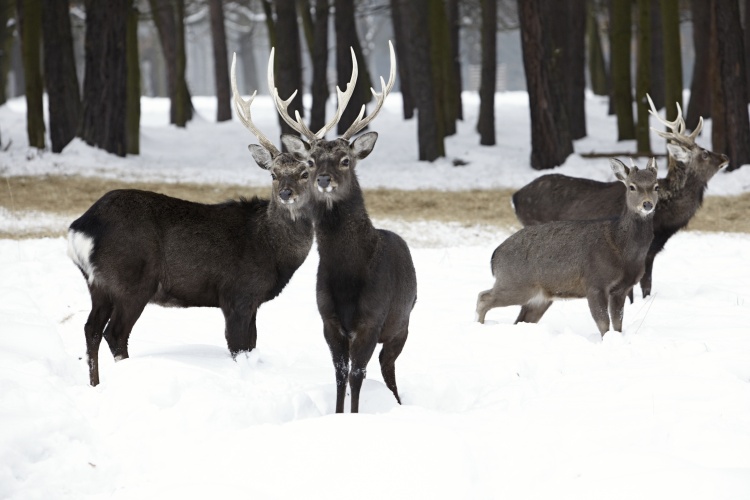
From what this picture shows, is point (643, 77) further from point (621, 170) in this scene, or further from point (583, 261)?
point (583, 261)

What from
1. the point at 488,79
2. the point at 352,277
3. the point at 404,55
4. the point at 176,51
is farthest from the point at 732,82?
the point at 176,51

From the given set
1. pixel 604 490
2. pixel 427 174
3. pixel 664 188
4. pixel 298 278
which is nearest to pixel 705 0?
pixel 427 174

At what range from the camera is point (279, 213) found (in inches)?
269

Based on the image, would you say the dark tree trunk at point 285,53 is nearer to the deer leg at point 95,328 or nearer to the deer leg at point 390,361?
the deer leg at point 95,328

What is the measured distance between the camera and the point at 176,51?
28.4 meters

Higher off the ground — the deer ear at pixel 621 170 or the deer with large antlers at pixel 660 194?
the deer ear at pixel 621 170

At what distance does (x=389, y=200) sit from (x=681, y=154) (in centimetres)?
679

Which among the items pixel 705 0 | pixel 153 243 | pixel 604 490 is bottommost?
pixel 604 490

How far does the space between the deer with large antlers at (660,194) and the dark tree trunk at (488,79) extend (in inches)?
468

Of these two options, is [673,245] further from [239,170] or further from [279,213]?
[239,170]

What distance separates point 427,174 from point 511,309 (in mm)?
10752

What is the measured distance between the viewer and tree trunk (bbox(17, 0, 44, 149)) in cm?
2028

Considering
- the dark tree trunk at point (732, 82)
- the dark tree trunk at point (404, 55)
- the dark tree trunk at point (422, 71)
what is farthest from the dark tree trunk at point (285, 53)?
the dark tree trunk at point (732, 82)

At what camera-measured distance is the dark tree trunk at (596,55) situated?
1275 inches
